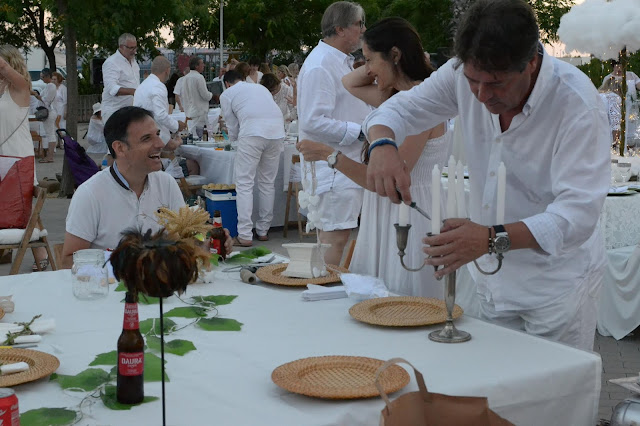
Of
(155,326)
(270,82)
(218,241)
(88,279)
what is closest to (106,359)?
(155,326)

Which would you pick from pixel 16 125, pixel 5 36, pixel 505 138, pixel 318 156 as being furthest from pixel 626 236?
pixel 5 36

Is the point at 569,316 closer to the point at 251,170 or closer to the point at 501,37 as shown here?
the point at 501,37

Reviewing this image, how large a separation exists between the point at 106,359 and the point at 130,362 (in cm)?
35

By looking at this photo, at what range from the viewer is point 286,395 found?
1.87 meters

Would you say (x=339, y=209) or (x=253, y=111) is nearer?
(x=339, y=209)

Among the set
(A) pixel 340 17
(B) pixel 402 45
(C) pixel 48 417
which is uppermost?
(A) pixel 340 17

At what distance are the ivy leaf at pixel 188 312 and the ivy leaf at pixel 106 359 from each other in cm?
41

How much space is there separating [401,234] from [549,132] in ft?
1.63

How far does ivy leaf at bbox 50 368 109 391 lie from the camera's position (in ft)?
6.36

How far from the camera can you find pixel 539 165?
2232mm

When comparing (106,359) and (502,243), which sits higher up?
(502,243)

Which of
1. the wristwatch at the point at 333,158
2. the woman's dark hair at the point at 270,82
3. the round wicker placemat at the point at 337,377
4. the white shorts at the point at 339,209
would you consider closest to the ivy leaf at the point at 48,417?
the round wicker placemat at the point at 337,377

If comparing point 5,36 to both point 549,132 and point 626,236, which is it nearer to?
point 626,236

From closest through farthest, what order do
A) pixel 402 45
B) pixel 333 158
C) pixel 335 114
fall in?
pixel 333 158 → pixel 402 45 → pixel 335 114
